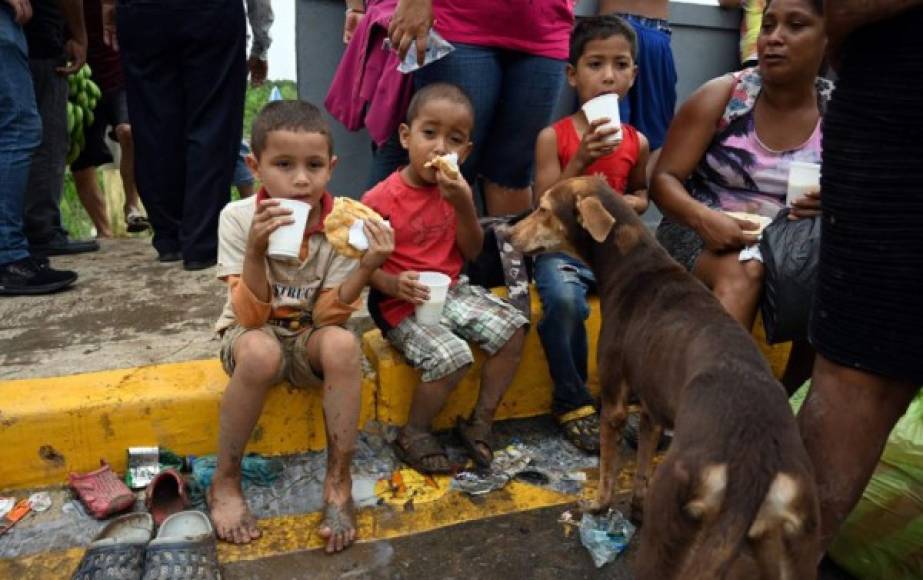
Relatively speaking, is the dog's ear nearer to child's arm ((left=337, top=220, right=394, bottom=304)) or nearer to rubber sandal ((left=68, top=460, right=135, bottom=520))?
child's arm ((left=337, top=220, right=394, bottom=304))

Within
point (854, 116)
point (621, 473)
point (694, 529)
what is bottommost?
point (621, 473)

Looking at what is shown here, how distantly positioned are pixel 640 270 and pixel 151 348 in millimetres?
2220

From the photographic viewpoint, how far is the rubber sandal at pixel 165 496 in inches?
Answer: 107

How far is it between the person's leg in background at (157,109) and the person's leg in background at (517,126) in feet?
6.33

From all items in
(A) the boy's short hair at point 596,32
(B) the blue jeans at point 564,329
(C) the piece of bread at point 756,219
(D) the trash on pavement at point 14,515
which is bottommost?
(D) the trash on pavement at point 14,515

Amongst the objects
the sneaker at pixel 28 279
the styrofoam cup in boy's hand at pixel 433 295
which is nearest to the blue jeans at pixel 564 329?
the styrofoam cup in boy's hand at pixel 433 295

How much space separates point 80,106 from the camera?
5871 millimetres

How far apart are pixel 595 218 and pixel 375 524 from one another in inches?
55.1

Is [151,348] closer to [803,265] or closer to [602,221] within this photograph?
[602,221]

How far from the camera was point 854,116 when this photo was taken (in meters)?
1.82

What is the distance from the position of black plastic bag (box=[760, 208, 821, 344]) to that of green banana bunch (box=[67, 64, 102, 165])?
506cm

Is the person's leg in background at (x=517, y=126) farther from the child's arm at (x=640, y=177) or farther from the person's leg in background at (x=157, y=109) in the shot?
the person's leg in background at (x=157, y=109)

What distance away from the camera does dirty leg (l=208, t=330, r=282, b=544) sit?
2654mm

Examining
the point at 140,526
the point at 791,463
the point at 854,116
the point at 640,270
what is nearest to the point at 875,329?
the point at 791,463
